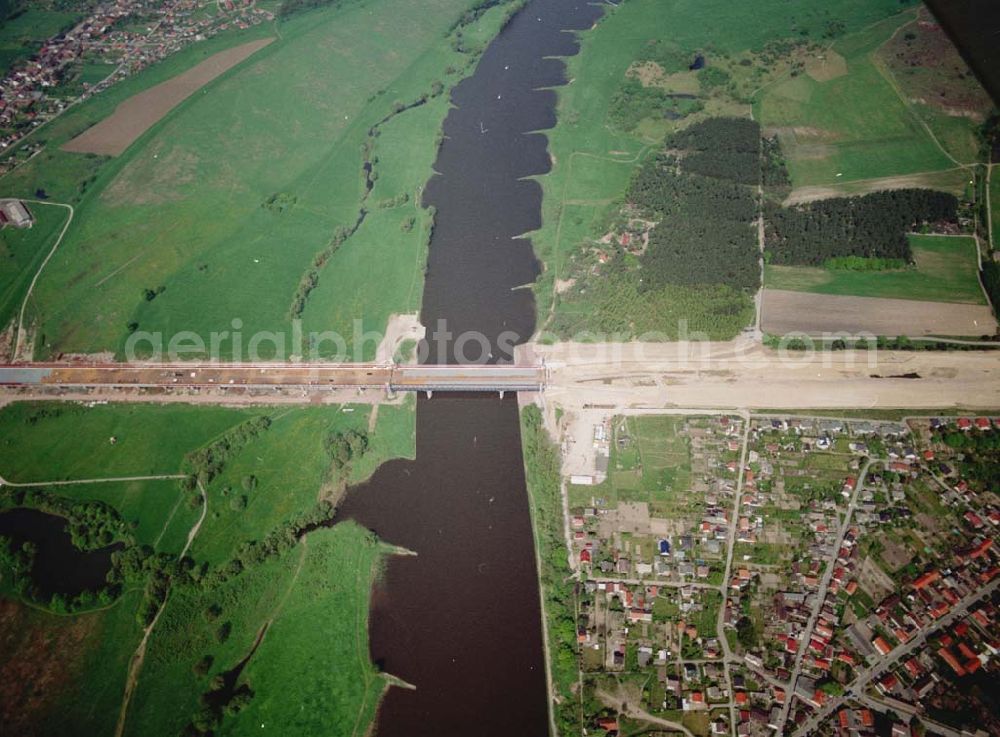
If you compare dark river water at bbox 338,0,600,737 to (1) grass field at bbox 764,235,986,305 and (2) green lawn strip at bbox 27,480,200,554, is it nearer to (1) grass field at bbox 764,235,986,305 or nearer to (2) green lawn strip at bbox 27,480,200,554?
(2) green lawn strip at bbox 27,480,200,554

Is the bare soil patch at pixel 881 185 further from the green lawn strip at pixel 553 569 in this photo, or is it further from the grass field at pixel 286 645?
the grass field at pixel 286 645

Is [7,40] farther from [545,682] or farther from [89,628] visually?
[545,682]

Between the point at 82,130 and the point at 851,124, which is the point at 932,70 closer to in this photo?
the point at 851,124

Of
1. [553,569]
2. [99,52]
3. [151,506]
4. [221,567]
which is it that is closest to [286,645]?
[221,567]

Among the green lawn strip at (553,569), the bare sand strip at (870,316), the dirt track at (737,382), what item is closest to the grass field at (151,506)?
the green lawn strip at (553,569)

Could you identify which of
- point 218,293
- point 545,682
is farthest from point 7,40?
point 545,682

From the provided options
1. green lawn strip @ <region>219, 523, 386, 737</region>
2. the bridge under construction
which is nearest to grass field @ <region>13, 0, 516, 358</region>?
the bridge under construction
